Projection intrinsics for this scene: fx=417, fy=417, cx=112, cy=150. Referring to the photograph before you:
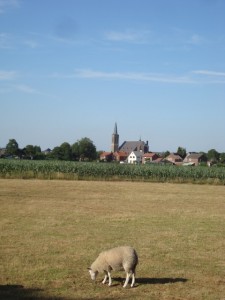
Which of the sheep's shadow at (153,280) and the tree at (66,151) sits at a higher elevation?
the tree at (66,151)

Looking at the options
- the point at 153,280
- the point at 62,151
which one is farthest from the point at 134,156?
the point at 153,280

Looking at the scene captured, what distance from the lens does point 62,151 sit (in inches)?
5335

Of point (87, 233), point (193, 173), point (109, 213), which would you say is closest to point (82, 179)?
point (193, 173)

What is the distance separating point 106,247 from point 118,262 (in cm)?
416

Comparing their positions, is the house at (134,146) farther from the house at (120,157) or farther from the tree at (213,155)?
the tree at (213,155)

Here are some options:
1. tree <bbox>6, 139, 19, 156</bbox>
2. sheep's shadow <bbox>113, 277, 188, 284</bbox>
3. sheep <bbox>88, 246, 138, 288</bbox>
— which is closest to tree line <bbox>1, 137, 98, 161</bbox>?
tree <bbox>6, 139, 19, 156</bbox>

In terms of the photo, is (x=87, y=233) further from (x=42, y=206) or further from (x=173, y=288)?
(x=42, y=206)

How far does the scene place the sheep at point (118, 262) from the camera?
9.01m

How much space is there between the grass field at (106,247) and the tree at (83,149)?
11639 cm

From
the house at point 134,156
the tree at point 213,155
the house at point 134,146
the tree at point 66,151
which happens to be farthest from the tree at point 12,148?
the tree at point 213,155

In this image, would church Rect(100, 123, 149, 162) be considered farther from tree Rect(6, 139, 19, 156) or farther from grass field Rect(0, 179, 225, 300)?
grass field Rect(0, 179, 225, 300)

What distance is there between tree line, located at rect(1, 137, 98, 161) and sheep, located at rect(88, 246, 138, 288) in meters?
119

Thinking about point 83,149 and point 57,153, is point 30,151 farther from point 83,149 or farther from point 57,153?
point 83,149

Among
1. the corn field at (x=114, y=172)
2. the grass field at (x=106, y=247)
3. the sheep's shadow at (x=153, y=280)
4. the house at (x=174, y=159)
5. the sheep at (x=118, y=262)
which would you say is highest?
the house at (x=174, y=159)
